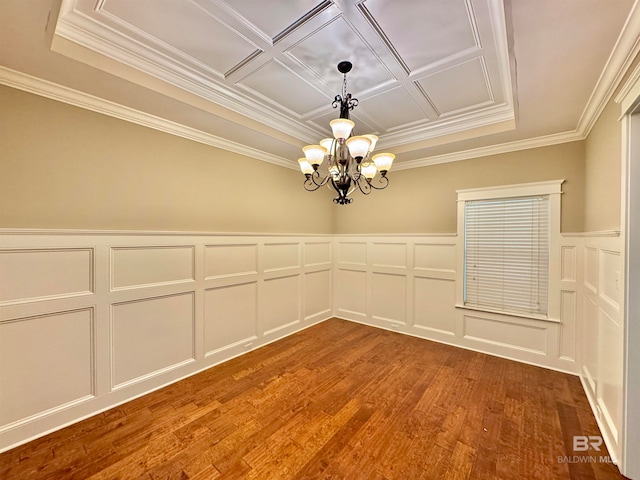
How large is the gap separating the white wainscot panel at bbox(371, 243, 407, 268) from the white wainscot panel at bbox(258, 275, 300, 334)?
4.32 ft

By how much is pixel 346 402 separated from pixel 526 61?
3037mm

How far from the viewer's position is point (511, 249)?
10.8 feet

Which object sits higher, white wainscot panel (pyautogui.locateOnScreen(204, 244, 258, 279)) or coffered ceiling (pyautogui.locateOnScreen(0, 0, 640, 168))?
coffered ceiling (pyautogui.locateOnScreen(0, 0, 640, 168))

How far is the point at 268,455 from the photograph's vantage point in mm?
1832

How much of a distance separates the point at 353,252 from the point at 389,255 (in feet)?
2.18

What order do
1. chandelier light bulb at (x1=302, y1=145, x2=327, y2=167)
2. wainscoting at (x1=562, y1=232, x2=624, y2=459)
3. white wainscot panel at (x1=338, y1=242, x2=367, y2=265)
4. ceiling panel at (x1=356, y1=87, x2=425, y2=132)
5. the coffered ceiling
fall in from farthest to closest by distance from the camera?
white wainscot panel at (x1=338, y1=242, x2=367, y2=265)
ceiling panel at (x1=356, y1=87, x2=425, y2=132)
chandelier light bulb at (x1=302, y1=145, x2=327, y2=167)
wainscoting at (x1=562, y1=232, x2=624, y2=459)
the coffered ceiling

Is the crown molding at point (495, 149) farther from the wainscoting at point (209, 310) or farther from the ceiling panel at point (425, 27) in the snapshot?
the ceiling panel at point (425, 27)

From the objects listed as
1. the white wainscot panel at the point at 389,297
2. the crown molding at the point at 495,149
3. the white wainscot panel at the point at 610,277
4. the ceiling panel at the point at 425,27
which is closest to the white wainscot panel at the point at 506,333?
the white wainscot panel at the point at 389,297

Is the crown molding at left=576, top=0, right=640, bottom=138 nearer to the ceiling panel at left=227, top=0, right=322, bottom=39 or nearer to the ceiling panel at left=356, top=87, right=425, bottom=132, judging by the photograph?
the ceiling panel at left=356, top=87, right=425, bottom=132

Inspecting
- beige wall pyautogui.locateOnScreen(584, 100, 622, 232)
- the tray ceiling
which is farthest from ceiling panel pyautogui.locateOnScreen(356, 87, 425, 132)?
beige wall pyautogui.locateOnScreen(584, 100, 622, 232)

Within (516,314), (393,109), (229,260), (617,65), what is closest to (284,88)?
(393,109)

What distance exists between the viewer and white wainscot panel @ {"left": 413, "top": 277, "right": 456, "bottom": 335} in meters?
3.70

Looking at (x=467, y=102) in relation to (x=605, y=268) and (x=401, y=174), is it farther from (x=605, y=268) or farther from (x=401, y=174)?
(x=605, y=268)
